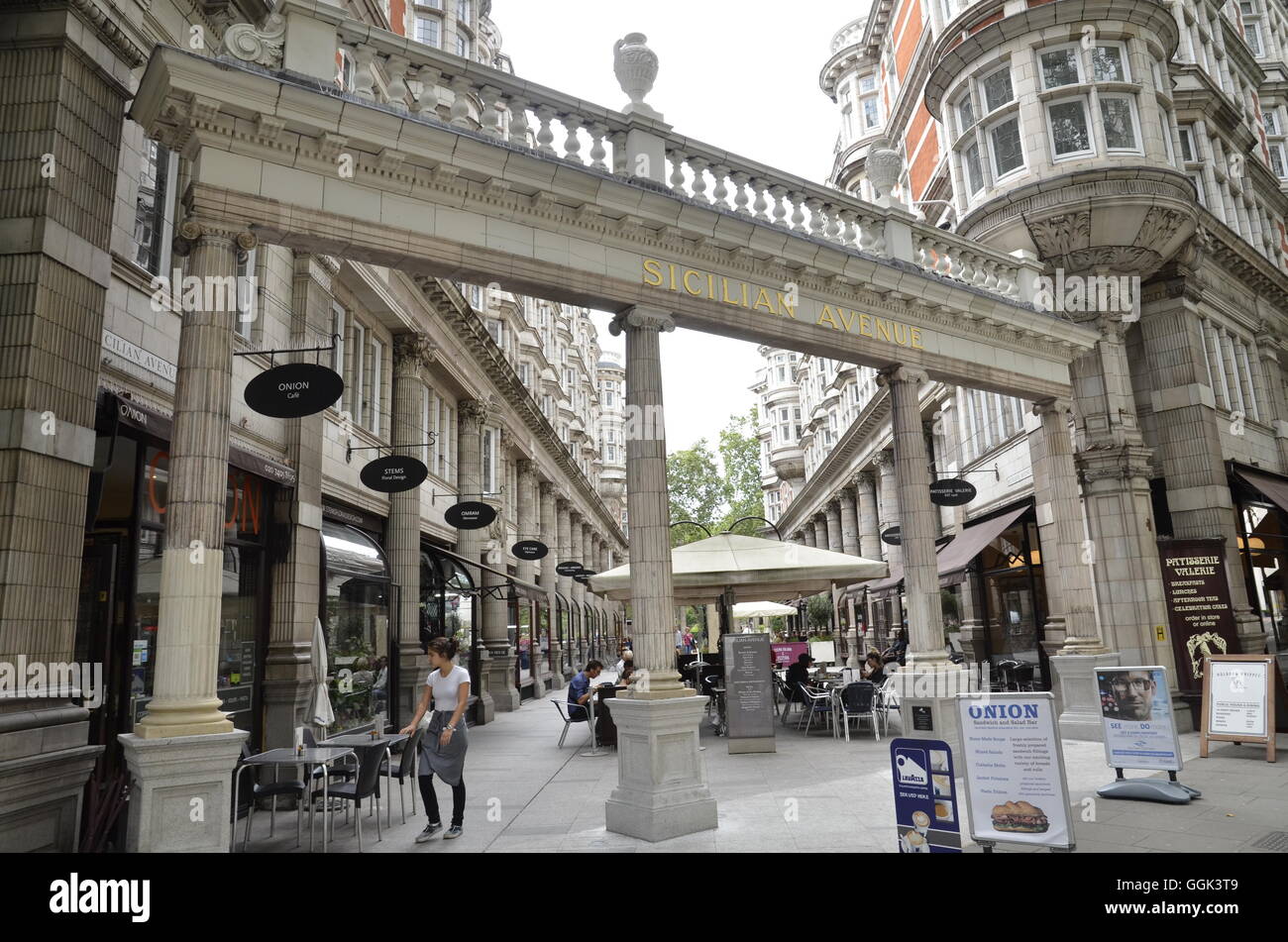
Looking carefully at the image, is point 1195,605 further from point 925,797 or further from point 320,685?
point 320,685

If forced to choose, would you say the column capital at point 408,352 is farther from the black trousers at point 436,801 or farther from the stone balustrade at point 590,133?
the black trousers at point 436,801

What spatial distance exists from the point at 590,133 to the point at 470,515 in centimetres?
861

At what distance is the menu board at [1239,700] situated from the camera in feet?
32.6

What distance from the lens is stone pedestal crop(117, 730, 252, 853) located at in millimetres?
5719

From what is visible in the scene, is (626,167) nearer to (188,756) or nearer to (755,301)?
(755,301)

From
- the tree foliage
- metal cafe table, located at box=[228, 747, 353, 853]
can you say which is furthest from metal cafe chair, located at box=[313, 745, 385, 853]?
the tree foliage

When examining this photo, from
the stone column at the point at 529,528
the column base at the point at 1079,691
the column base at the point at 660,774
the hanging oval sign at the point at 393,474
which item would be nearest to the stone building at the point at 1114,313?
the column base at the point at 1079,691

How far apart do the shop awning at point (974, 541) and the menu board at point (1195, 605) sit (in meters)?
4.00

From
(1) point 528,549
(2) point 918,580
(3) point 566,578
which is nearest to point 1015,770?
(2) point 918,580

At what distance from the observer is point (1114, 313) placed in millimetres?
15586

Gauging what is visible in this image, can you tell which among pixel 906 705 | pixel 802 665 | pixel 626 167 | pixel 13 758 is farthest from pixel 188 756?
pixel 802 665

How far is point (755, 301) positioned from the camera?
1011 cm
